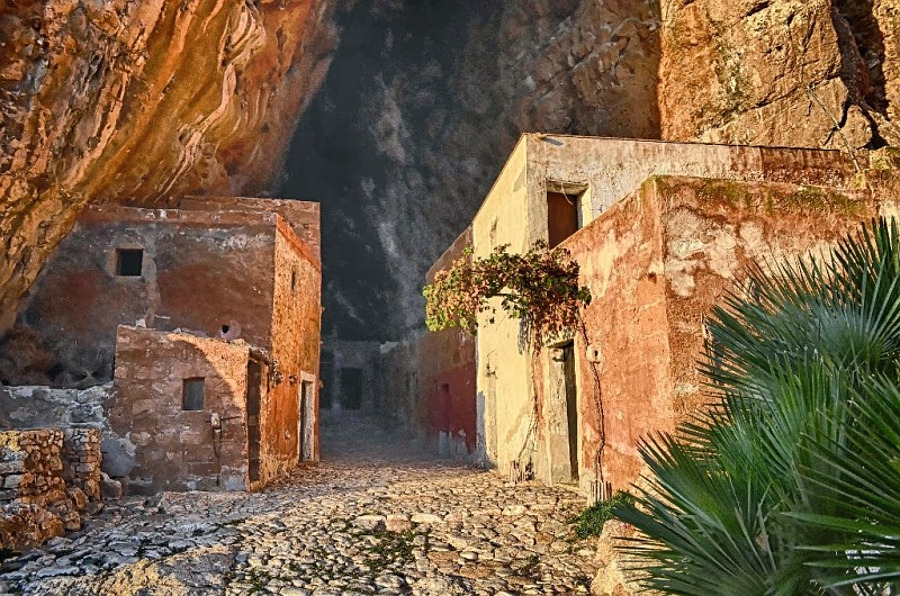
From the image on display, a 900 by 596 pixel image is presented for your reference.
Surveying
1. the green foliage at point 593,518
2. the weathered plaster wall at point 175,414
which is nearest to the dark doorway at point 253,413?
the weathered plaster wall at point 175,414

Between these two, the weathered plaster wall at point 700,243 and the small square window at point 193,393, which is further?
the small square window at point 193,393

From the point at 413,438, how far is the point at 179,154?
470 inches

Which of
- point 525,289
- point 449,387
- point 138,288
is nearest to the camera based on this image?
point 525,289

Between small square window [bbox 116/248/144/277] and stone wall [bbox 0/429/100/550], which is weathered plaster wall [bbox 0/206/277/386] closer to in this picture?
small square window [bbox 116/248/144/277]

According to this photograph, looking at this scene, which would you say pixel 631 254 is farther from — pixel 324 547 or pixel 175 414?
→ pixel 175 414

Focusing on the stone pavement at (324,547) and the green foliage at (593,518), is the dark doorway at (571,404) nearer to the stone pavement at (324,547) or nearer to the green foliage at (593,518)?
the stone pavement at (324,547)

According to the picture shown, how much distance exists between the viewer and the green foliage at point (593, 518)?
6.09 meters

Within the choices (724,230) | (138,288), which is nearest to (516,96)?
(138,288)

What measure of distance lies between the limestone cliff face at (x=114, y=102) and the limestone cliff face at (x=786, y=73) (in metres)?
10.6

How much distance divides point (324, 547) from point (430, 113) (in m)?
20.2

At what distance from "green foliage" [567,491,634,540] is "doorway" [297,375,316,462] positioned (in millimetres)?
8972

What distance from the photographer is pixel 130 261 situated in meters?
11.9

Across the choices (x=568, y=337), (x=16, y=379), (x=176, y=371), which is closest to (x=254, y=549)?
(x=176, y=371)

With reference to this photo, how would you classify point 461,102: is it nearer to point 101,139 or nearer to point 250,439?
point 101,139
